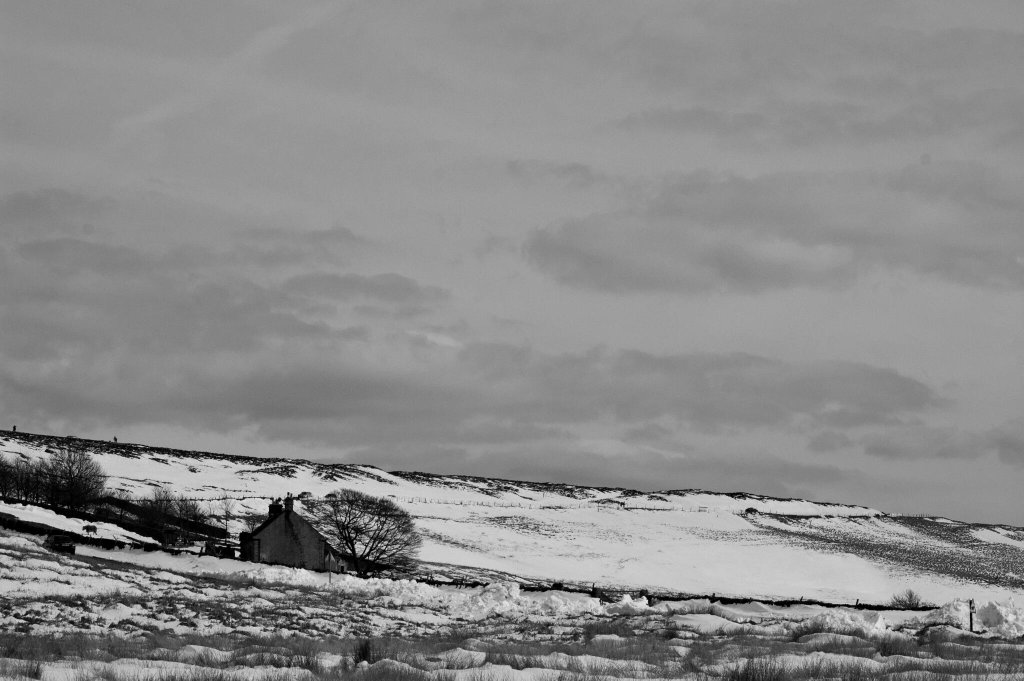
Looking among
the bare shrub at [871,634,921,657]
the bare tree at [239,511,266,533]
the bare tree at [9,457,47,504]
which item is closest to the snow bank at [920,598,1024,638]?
the bare shrub at [871,634,921,657]

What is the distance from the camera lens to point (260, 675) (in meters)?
15.3

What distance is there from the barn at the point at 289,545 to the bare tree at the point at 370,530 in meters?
6.64

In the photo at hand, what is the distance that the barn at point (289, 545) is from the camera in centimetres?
6216

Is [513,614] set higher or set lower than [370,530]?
lower

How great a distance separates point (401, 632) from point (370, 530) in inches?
1627

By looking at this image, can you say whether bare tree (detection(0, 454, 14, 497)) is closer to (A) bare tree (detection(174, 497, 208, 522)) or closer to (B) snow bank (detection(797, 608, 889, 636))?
(A) bare tree (detection(174, 497, 208, 522))

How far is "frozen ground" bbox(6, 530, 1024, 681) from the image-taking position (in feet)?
56.7

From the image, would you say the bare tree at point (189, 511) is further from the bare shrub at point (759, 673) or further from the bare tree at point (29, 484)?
the bare shrub at point (759, 673)

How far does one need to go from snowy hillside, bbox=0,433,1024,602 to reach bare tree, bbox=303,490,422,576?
3.73 meters

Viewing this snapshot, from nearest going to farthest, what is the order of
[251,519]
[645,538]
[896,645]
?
[896,645]
[251,519]
[645,538]

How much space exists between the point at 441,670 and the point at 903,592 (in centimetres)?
6971

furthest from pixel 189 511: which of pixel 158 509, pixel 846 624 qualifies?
pixel 846 624

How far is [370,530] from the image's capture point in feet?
240

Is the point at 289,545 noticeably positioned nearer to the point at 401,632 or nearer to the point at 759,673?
the point at 401,632
